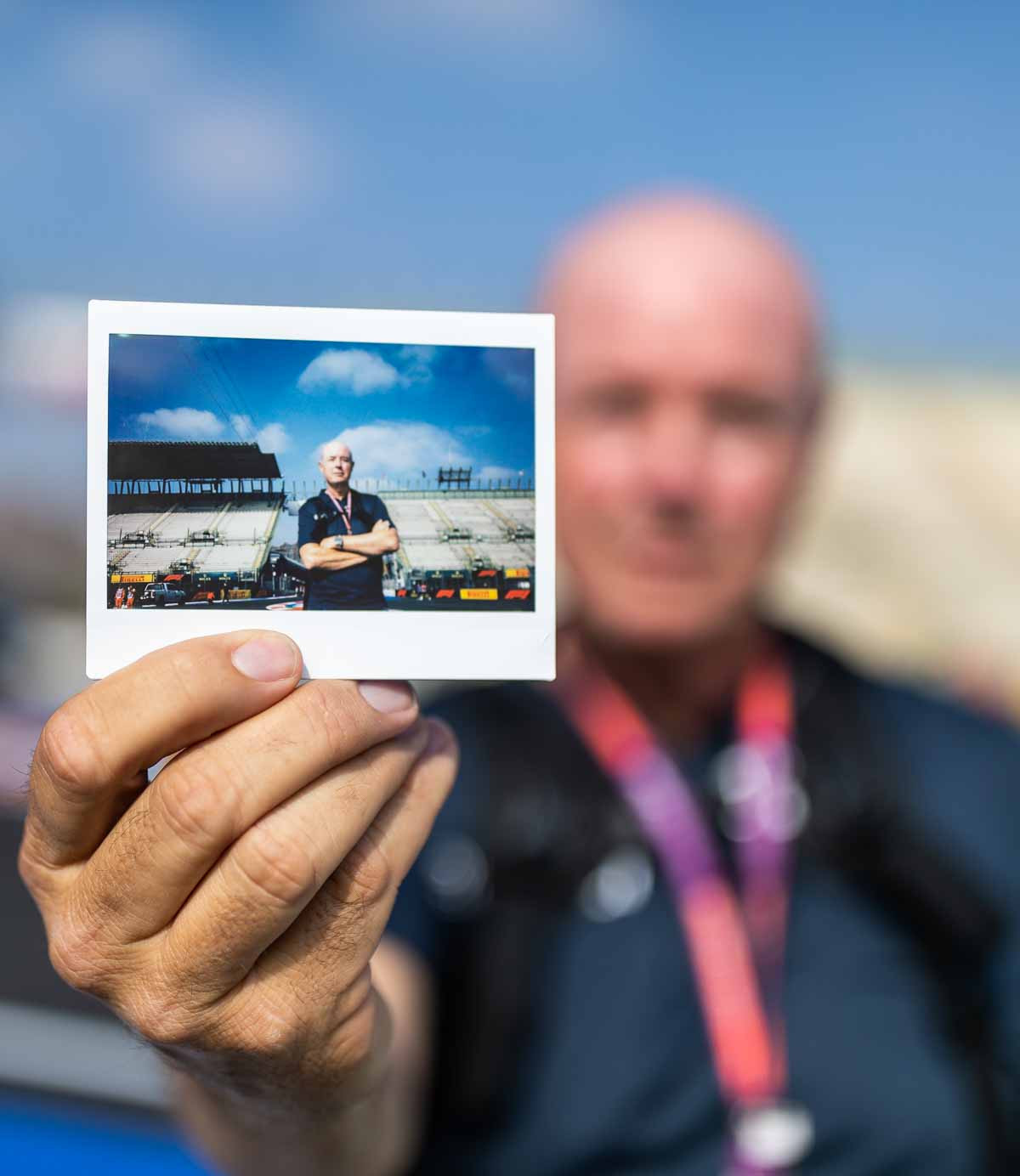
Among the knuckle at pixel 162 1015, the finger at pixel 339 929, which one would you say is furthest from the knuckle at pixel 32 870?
the finger at pixel 339 929

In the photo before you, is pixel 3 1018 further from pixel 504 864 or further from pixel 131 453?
pixel 131 453

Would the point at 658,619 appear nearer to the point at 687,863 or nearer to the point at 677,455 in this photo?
the point at 677,455

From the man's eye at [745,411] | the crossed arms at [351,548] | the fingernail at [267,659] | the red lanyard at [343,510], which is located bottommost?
the fingernail at [267,659]

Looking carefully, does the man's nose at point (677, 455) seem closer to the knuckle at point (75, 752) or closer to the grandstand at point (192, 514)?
the grandstand at point (192, 514)

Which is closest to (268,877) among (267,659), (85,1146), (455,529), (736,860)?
(267,659)

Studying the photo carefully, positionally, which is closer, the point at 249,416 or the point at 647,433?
the point at 249,416

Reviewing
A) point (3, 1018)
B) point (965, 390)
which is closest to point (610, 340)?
point (3, 1018)
